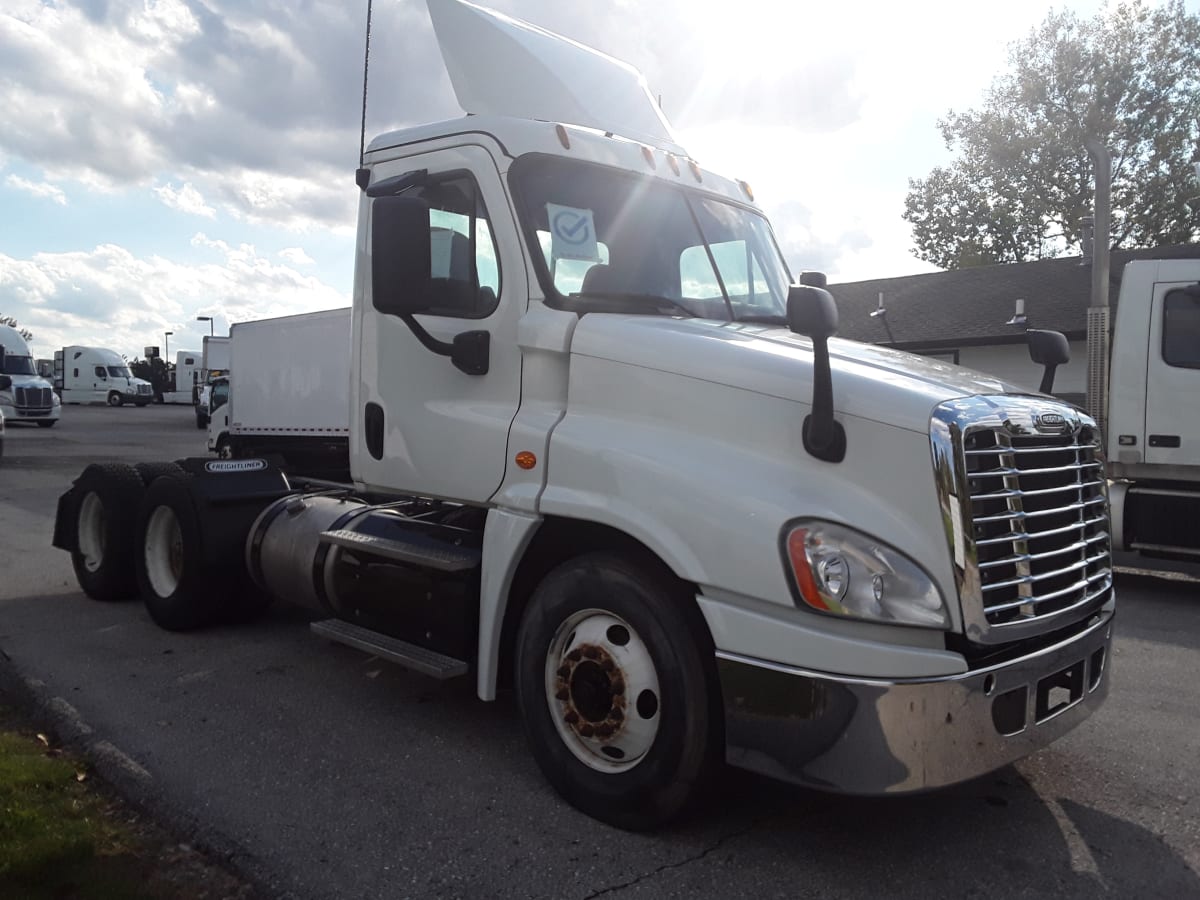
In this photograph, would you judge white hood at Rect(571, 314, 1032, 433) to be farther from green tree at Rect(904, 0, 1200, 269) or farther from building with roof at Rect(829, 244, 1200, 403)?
green tree at Rect(904, 0, 1200, 269)

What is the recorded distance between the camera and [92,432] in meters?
32.9

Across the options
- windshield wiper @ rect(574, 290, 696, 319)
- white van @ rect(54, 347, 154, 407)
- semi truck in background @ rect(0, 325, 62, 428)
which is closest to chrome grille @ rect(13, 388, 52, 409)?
semi truck in background @ rect(0, 325, 62, 428)

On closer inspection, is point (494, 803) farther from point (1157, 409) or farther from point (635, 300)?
point (1157, 409)

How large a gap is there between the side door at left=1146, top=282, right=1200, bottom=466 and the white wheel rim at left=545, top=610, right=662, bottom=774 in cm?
697

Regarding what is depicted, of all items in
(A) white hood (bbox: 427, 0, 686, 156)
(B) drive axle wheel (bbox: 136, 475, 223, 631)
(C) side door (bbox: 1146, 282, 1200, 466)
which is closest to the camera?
(A) white hood (bbox: 427, 0, 686, 156)

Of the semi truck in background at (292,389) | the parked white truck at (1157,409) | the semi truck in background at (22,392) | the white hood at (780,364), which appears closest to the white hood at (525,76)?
the white hood at (780,364)

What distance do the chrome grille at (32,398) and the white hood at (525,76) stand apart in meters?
34.1

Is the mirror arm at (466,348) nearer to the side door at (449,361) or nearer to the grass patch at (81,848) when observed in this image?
the side door at (449,361)

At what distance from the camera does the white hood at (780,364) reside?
10.8ft

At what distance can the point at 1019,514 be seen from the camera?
329 centimetres

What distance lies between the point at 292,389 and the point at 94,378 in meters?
46.7

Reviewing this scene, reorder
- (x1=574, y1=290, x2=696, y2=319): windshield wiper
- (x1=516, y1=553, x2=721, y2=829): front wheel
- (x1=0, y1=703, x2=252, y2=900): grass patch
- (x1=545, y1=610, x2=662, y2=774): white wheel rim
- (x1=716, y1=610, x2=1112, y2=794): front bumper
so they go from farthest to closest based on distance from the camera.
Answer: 1. (x1=574, y1=290, x2=696, y2=319): windshield wiper
2. (x1=545, y1=610, x2=662, y2=774): white wheel rim
3. (x1=516, y1=553, x2=721, y2=829): front wheel
4. (x1=0, y1=703, x2=252, y2=900): grass patch
5. (x1=716, y1=610, x2=1112, y2=794): front bumper

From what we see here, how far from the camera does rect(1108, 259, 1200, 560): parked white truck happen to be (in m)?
8.55

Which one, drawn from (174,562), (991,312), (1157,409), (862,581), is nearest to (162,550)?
(174,562)
